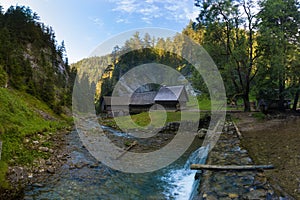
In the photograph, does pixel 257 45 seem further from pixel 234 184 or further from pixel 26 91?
pixel 26 91

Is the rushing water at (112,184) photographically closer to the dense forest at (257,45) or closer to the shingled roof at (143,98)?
the dense forest at (257,45)

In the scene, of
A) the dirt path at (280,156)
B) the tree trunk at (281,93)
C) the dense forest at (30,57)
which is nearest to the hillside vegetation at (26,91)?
the dense forest at (30,57)

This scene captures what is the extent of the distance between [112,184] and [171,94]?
32579 mm

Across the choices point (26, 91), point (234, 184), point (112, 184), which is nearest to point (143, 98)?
point (26, 91)

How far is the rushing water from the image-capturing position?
8.29 meters

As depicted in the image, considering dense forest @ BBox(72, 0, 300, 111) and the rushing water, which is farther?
dense forest @ BBox(72, 0, 300, 111)

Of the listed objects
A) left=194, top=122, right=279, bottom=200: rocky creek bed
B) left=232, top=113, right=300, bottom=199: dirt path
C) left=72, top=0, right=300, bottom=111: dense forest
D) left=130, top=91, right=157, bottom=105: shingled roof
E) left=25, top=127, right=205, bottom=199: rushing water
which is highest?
left=72, top=0, right=300, bottom=111: dense forest

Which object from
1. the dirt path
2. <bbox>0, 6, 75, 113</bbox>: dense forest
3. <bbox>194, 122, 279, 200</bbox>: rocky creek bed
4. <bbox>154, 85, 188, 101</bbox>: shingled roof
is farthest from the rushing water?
<bbox>154, 85, 188, 101</bbox>: shingled roof

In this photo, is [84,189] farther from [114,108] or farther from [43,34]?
[43,34]

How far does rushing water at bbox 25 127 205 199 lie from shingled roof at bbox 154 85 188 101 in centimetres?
2831

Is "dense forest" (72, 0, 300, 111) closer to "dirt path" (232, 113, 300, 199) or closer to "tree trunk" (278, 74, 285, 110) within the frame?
"tree trunk" (278, 74, 285, 110)

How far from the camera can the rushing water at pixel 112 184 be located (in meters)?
8.29

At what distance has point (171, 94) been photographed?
4122cm

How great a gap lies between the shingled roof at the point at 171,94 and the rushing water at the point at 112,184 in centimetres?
2831
